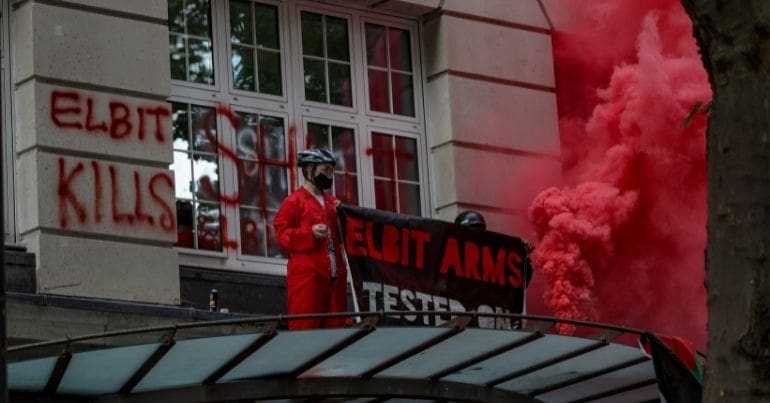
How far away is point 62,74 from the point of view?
50.2ft

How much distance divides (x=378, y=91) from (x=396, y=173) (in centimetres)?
80

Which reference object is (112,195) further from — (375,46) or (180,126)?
(375,46)

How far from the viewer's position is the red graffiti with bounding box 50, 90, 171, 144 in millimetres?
15250

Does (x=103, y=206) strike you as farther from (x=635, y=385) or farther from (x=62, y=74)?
(x=635, y=385)

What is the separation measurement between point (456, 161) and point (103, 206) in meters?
3.95

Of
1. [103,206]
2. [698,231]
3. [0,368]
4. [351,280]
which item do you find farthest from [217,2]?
[0,368]

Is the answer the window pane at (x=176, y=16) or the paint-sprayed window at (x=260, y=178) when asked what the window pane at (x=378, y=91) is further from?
the window pane at (x=176, y=16)

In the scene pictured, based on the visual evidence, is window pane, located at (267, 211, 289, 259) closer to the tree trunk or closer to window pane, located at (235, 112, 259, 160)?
window pane, located at (235, 112, 259, 160)

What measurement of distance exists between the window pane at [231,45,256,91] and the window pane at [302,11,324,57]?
594 millimetres

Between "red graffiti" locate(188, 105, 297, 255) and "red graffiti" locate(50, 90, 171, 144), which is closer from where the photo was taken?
"red graffiti" locate(50, 90, 171, 144)

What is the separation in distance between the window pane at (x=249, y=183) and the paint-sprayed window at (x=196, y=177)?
0.26 m

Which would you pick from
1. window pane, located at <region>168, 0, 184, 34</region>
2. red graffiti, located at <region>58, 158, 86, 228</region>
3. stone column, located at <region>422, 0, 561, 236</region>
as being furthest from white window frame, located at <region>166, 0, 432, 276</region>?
red graffiti, located at <region>58, 158, 86, 228</region>

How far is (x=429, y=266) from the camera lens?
15102 millimetres

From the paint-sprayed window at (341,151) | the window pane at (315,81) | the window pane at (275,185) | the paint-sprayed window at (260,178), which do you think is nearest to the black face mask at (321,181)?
the paint-sprayed window at (260,178)
